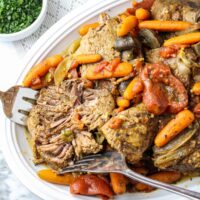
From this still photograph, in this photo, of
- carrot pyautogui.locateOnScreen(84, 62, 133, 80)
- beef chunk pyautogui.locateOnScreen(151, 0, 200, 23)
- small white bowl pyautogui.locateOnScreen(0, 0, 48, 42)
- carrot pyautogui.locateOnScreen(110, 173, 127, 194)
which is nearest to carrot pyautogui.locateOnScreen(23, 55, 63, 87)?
carrot pyautogui.locateOnScreen(84, 62, 133, 80)

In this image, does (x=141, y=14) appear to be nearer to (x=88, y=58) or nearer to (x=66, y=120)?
(x=88, y=58)

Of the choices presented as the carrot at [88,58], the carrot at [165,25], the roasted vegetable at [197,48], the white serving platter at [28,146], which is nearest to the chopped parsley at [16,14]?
the white serving platter at [28,146]

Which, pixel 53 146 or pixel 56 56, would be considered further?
pixel 56 56

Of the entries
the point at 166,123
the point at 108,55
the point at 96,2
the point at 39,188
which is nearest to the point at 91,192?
the point at 39,188

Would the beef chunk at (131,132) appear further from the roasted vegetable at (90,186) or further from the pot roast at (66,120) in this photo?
the roasted vegetable at (90,186)

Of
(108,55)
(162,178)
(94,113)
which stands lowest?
(162,178)

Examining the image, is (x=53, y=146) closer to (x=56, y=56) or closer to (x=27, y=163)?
(x=27, y=163)
